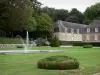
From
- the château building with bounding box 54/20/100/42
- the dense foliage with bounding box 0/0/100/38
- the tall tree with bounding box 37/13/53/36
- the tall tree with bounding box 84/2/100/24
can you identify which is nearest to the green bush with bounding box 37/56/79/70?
the dense foliage with bounding box 0/0/100/38

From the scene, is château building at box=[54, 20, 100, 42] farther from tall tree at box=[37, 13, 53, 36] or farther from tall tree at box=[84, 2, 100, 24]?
tall tree at box=[84, 2, 100, 24]

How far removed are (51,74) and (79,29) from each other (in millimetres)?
86479

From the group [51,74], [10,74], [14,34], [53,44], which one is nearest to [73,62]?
[51,74]

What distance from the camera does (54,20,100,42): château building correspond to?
91875 millimetres

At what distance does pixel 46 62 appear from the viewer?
15.8 metres

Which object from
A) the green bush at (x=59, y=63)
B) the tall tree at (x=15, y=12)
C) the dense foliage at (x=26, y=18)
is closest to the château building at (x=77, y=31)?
the dense foliage at (x=26, y=18)

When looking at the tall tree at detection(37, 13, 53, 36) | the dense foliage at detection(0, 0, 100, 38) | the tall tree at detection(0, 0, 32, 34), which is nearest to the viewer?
the tall tree at detection(0, 0, 32, 34)

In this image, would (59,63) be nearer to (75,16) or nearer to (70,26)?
(70,26)

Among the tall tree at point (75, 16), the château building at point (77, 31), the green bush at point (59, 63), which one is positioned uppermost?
the tall tree at point (75, 16)

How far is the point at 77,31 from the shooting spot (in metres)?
100

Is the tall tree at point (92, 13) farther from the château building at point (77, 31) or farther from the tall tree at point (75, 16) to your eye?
the château building at point (77, 31)

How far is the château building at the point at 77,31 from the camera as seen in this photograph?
91875 millimetres

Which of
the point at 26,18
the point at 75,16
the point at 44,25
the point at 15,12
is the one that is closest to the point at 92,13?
the point at 75,16

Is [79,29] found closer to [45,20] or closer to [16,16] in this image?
[45,20]
